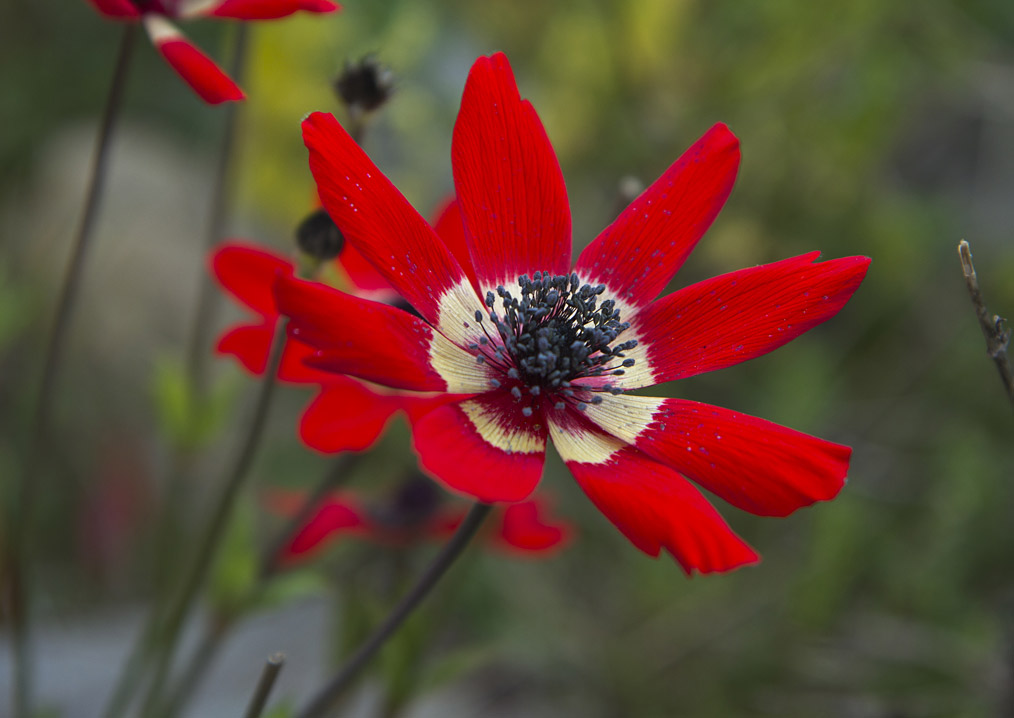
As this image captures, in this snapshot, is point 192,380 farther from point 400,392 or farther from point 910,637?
point 910,637

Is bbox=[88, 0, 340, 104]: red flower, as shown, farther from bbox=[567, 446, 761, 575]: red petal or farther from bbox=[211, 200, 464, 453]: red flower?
bbox=[567, 446, 761, 575]: red petal

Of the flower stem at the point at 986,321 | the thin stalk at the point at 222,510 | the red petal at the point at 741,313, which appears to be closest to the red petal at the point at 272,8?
the thin stalk at the point at 222,510

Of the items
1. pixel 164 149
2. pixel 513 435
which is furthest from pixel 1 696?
pixel 164 149

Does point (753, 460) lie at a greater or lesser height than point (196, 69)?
lesser

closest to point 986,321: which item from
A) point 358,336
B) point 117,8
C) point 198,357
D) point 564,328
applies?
point 564,328

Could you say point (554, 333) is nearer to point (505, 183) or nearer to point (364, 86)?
point (505, 183)

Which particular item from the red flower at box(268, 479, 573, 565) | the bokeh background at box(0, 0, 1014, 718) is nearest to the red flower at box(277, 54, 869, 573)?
the red flower at box(268, 479, 573, 565)

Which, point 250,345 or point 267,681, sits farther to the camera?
point 250,345

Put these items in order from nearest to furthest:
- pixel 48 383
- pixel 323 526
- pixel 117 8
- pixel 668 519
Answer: pixel 668 519, pixel 117 8, pixel 48 383, pixel 323 526
